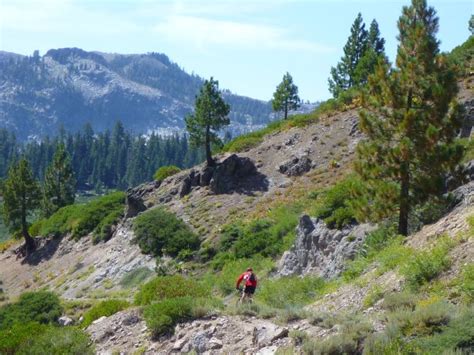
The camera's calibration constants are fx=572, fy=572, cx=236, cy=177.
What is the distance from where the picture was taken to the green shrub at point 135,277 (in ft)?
110

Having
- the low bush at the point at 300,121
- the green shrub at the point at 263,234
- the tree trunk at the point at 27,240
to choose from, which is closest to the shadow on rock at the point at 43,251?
the tree trunk at the point at 27,240

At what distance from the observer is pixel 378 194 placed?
64.2 ft

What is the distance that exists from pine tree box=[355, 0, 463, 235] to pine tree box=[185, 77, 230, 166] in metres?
26.4

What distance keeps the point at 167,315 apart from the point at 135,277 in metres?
21.0

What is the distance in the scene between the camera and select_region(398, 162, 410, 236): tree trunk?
18984 mm

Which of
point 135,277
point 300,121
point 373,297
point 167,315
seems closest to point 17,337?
point 167,315

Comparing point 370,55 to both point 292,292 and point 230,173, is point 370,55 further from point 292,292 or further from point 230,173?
point 292,292

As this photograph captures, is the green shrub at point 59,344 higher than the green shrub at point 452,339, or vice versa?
the green shrub at point 452,339

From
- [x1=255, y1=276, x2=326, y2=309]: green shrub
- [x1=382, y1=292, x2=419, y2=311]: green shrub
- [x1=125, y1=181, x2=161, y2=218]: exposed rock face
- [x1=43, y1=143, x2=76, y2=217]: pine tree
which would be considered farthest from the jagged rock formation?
[x1=382, y1=292, x2=419, y2=311]: green shrub

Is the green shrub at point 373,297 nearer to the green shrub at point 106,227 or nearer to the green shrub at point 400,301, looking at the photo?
the green shrub at point 400,301

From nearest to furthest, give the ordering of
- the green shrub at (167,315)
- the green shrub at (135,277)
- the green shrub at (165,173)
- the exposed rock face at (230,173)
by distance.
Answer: the green shrub at (167,315) < the green shrub at (135,277) < the exposed rock face at (230,173) < the green shrub at (165,173)

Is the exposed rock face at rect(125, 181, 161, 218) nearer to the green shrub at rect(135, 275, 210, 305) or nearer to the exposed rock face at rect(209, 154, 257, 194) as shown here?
the exposed rock face at rect(209, 154, 257, 194)

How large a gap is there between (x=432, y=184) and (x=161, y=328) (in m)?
10.1

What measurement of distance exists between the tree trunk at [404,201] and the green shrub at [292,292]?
338 cm
